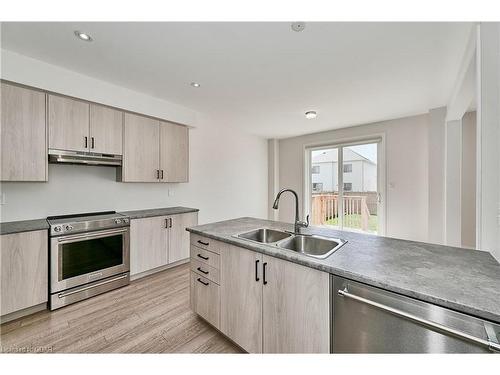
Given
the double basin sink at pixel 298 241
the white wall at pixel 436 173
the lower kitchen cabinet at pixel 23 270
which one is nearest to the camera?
the double basin sink at pixel 298 241

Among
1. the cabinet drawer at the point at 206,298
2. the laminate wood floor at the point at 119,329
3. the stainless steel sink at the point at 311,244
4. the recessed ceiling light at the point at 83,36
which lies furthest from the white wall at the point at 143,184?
the stainless steel sink at the point at 311,244

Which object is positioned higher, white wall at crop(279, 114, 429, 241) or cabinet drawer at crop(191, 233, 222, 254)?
white wall at crop(279, 114, 429, 241)

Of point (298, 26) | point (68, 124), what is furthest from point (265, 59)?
point (68, 124)

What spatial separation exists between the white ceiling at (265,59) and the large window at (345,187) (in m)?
1.47

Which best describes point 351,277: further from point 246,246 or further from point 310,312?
point 246,246

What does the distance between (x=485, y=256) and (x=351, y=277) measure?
922 mm

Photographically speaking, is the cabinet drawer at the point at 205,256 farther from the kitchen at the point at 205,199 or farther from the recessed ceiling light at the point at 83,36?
the recessed ceiling light at the point at 83,36

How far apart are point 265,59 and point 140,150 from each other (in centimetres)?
205

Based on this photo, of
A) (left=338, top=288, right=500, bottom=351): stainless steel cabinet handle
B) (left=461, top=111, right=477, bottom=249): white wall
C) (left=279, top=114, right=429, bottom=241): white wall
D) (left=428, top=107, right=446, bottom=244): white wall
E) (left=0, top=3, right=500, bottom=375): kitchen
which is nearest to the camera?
(left=338, top=288, right=500, bottom=351): stainless steel cabinet handle

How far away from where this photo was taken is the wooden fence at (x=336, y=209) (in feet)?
15.2

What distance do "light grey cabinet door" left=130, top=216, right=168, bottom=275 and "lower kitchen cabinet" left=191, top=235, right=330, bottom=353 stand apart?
1.56m

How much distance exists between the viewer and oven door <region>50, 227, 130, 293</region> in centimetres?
217

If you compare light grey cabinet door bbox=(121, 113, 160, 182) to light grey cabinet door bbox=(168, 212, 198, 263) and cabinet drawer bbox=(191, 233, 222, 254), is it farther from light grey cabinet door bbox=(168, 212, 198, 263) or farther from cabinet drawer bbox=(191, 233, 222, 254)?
cabinet drawer bbox=(191, 233, 222, 254)

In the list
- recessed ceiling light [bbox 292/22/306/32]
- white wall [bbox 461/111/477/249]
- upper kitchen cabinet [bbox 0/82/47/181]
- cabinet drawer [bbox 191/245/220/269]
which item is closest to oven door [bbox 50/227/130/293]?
upper kitchen cabinet [bbox 0/82/47/181]
